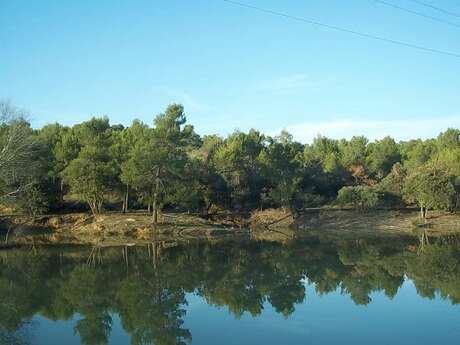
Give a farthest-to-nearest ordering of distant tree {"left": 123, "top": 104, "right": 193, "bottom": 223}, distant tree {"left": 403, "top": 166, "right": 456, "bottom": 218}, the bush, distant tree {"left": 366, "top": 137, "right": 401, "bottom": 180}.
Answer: distant tree {"left": 366, "top": 137, "right": 401, "bottom": 180}
the bush
distant tree {"left": 403, "top": 166, "right": 456, "bottom": 218}
distant tree {"left": 123, "top": 104, "right": 193, "bottom": 223}

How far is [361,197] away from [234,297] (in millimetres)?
35394

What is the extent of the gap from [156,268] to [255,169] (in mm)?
31896

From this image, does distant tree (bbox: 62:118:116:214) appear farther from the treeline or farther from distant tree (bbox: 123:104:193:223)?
distant tree (bbox: 123:104:193:223)

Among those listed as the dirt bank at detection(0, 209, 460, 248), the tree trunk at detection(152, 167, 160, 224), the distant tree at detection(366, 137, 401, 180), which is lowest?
the dirt bank at detection(0, 209, 460, 248)

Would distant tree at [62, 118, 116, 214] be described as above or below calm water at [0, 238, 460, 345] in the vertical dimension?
above

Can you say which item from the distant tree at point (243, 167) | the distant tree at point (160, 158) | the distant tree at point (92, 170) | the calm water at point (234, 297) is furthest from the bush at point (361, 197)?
the distant tree at point (92, 170)

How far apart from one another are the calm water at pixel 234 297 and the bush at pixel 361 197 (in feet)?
67.8

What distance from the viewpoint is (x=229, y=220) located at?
162 feet

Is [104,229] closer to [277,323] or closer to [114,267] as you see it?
[114,267]

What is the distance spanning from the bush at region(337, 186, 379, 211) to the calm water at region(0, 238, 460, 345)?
814 inches

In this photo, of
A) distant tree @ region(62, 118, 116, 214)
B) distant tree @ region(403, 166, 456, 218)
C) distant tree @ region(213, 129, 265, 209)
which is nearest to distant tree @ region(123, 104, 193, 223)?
distant tree @ region(62, 118, 116, 214)

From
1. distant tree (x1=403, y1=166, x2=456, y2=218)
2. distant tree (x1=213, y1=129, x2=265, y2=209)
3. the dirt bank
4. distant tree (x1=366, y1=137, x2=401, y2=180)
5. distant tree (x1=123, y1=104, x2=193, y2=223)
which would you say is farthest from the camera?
distant tree (x1=366, y1=137, x2=401, y2=180)

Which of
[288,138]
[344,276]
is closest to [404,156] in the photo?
[288,138]

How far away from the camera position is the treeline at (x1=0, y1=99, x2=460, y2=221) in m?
42.2
